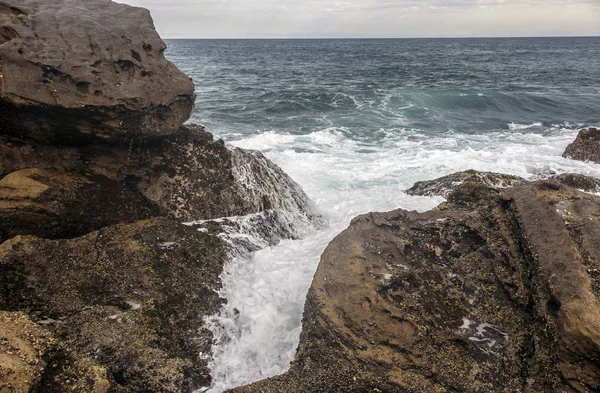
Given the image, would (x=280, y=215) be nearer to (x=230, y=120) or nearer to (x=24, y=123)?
(x=24, y=123)

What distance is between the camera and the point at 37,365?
3.16 metres

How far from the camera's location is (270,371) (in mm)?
4500

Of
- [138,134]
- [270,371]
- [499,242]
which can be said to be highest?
[138,134]

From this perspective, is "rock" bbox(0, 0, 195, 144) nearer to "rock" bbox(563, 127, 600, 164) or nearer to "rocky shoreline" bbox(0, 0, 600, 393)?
"rocky shoreline" bbox(0, 0, 600, 393)

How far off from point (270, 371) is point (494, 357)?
228 centimetres

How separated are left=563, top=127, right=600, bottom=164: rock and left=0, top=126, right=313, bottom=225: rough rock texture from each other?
10.00 m

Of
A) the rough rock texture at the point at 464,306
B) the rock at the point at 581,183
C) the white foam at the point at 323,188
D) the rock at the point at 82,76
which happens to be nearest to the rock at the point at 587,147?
the white foam at the point at 323,188

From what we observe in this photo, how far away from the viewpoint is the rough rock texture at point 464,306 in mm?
3764

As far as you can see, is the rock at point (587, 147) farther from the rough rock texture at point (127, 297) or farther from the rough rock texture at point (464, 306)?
the rough rock texture at point (127, 297)

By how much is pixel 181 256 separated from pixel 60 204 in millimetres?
1839

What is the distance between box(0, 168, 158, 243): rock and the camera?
17.5ft

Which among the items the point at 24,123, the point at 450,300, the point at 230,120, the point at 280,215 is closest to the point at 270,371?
the point at 450,300

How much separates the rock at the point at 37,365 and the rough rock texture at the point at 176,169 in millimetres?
3233

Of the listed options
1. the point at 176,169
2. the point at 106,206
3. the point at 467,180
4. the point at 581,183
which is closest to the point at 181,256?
the point at 106,206
